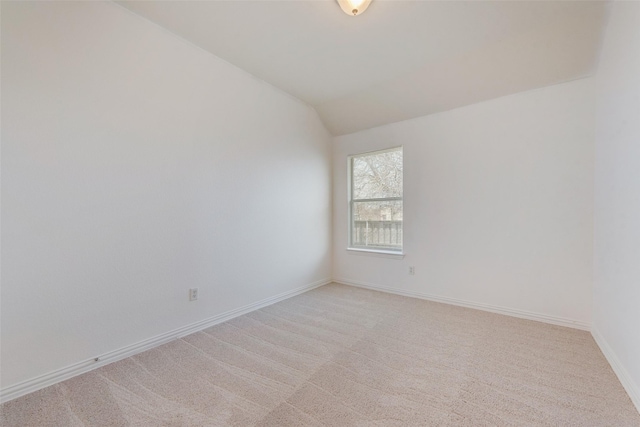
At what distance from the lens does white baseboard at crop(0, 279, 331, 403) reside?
5.12 ft

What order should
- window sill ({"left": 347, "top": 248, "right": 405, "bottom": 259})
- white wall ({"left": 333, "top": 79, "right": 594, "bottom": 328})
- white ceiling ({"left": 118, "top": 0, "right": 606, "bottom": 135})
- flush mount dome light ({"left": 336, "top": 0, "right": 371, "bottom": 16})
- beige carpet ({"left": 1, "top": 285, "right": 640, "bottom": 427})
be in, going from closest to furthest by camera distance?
1. beige carpet ({"left": 1, "top": 285, "right": 640, "bottom": 427})
2. flush mount dome light ({"left": 336, "top": 0, "right": 371, "bottom": 16})
3. white ceiling ({"left": 118, "top": 0, "right": 606, "bottom": 135})
4. white wall ({"left": 333, "top": 79, "right": 594, "bottom": 328})
5. window sill ({"left": 347, "top": 248, "right": 405, "bottom": 259})

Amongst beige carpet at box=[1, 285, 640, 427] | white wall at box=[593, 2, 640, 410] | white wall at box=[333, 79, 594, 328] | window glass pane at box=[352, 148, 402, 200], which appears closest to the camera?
beige carpet at box=[1, 285, 640, 427]

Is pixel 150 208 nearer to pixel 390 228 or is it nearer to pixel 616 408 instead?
pixel 390 228

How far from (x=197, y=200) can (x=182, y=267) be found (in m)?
0.60

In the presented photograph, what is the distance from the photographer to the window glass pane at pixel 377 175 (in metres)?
3.60

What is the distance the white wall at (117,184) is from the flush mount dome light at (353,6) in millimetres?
1345

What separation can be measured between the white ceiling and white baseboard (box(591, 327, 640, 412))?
225cm

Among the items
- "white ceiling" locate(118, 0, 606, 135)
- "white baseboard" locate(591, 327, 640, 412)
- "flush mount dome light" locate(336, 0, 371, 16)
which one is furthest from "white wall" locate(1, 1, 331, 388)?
"white baseboard" locate(591, 327, 640, 412)

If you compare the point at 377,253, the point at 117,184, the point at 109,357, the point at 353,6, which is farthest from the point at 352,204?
the point at 109,357

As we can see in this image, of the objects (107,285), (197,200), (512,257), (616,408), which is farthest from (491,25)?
(107,285)

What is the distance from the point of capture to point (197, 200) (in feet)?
7.95

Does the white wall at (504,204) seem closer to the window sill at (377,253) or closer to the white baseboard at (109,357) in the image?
the window sill at (377,253)

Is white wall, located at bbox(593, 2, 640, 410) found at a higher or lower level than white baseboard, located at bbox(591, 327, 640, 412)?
higher

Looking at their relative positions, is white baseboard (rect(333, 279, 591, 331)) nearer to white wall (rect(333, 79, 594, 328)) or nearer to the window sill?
white wall (rect(333, 79, 594, 328))
